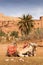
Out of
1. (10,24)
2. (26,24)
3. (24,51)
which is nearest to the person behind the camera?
(24,51)

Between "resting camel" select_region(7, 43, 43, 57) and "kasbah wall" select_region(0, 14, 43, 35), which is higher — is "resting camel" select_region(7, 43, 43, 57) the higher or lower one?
the higher one

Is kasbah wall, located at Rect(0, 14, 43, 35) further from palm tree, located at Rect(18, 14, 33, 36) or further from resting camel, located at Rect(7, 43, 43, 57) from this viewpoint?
resting camel, located at Rect(7, 43, 43, 57)

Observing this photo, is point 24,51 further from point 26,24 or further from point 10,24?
point 10,24

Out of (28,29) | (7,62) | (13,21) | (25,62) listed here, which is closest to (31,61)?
(25,62)

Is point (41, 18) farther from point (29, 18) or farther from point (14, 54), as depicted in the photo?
point (14, 54)

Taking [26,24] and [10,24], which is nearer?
[26,24]

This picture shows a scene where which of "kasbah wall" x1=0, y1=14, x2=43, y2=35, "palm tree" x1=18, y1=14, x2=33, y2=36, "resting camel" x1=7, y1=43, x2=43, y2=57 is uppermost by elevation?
"resting camel" x1=7, y1=43, x2=43, y2=57

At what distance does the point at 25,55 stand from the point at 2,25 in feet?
328

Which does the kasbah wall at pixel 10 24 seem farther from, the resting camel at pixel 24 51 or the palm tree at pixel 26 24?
the resting camel at pixel 24 51

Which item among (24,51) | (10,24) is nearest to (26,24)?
(24,51)

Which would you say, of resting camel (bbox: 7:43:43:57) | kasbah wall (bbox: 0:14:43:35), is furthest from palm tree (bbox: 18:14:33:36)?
kasbah wall (bbox: 0:14:43:35)

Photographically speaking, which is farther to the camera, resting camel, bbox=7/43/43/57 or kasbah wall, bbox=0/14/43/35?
kasbah wall, bbox=0/14/43/35

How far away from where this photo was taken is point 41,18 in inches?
4825

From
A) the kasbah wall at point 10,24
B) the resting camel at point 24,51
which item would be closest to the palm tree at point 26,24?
the resting camel at point 24,51
